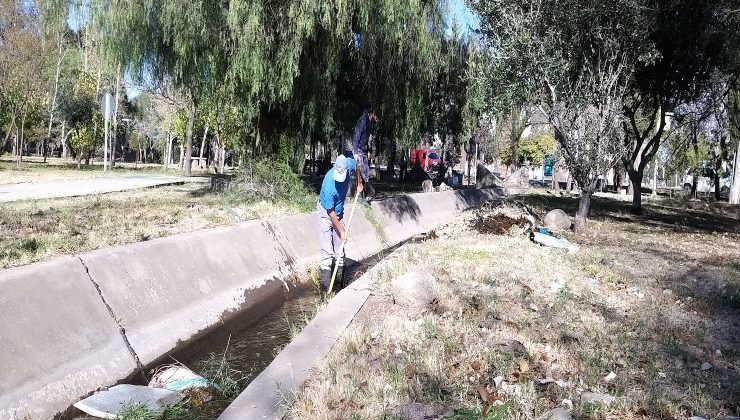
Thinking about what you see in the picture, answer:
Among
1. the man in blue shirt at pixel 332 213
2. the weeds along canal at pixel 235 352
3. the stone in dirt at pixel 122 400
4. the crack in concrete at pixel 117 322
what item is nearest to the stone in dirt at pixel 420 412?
the weeds along canal at pixel 235 352

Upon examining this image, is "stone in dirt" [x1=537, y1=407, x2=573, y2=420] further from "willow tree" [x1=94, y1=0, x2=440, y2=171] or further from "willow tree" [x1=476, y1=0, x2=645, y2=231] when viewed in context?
"willow tree" [x1=476, y1=0, x2=645, y2=231]

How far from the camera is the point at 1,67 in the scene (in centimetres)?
2931

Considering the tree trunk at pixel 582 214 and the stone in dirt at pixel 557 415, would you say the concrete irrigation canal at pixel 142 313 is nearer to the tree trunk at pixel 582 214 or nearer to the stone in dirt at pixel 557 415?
the stone in dirt at pixel 557 415

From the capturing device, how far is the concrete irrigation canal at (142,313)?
4.55m

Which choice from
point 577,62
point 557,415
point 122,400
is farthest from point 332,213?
point 577,62

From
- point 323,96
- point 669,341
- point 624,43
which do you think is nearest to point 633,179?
point 624,43

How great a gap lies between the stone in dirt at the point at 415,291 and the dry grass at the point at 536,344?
0.35 feet

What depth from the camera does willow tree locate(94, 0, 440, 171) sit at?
12102 millimetres

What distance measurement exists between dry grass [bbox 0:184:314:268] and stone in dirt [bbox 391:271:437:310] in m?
3.74

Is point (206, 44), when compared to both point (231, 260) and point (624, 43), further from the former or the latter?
point (624, 43)

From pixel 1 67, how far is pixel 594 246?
95.5 ft

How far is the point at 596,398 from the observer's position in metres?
4.14

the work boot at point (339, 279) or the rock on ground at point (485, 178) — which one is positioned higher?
the rock on ground at point (485, 178)

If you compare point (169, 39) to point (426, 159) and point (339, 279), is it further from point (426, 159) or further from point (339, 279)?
point (426, 159)
